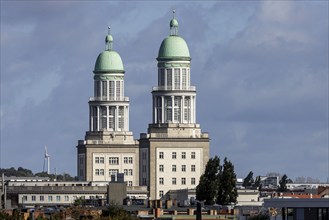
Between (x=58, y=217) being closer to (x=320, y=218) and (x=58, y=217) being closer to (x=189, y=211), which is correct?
(x=189, y=211)

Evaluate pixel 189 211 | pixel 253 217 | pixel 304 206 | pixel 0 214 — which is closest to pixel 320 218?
pixel 304 206

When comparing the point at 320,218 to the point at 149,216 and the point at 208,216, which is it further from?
the point at 149,216

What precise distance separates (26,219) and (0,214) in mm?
3602

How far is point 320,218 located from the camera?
133 m

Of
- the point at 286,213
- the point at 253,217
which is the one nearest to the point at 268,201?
the point at 286,213

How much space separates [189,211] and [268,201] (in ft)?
142

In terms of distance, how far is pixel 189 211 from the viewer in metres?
184

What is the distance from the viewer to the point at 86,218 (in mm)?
165250

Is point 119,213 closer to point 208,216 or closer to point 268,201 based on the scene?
point 208,216

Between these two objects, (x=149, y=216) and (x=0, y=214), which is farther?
(x=149, y=216)

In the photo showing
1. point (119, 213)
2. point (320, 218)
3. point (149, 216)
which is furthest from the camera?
point (149, 216)

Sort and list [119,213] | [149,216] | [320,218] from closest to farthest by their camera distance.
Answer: [320,218] → [119,213] → [149,216]

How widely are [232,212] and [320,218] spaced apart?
49424mm

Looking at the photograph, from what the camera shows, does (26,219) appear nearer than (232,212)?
Yes
